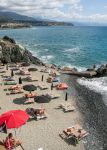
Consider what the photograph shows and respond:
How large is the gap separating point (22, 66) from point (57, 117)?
86.2ft

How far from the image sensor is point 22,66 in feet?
185

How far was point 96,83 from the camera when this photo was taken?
47.2m

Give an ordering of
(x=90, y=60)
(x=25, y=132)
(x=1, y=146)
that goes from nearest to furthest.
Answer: (x=1, y=146) < (x=25, y=132) < (x=90, y=60)

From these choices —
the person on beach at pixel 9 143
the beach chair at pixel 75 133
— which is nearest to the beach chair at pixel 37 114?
the beach chair at pixel 75 133

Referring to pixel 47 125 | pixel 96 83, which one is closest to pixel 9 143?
pixel 47 125

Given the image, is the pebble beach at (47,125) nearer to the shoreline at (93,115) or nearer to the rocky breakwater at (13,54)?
the shoreline at (93,115)

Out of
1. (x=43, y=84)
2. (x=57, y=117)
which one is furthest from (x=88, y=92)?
(x=57, y=117)

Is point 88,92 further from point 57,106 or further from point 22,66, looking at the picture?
point 22,66

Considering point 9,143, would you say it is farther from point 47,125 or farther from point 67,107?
point 67,107

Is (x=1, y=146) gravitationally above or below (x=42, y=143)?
above

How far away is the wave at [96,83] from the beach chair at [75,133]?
14.6 metres

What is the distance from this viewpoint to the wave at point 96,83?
142 feet

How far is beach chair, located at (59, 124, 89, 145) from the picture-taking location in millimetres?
26791

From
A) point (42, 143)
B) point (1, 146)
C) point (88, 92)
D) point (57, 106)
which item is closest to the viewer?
point (1, 146)
